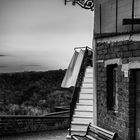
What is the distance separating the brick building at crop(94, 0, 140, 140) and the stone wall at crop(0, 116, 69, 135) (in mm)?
4809

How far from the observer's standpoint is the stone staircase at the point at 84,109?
12.8 meters

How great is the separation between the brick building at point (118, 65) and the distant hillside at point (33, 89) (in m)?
21.1

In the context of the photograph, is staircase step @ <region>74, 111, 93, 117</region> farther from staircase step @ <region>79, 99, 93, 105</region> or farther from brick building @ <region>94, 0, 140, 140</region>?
brick building @ <region>94, 0, 140, 140</region>

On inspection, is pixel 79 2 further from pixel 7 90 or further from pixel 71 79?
pixel 7 90

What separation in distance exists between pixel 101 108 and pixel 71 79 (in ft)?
10.8

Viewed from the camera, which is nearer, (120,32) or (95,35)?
(120,32)

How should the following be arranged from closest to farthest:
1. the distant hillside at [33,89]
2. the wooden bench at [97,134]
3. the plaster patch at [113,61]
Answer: the wooden bench at [97,134] < the plaster patch at [113,61] < the distant hillside at [33,89]

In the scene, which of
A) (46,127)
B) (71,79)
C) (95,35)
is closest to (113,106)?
(95,35)

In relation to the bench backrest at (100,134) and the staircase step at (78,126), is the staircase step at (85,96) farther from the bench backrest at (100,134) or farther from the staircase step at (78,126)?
the bench backrest at (100,134)

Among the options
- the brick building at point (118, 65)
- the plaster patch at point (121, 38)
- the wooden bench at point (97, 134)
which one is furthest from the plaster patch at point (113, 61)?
the wooden bench at point (97, 134)

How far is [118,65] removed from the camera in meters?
9.69

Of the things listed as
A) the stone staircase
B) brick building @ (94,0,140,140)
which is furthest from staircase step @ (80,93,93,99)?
brick building @ (94,0,140,140)

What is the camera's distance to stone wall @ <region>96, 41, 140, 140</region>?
9.05 m

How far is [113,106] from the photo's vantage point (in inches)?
410
